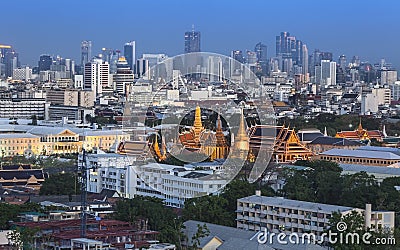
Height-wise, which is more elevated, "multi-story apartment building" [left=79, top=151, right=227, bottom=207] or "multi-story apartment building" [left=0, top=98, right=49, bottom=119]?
"multi-story apartment building" [left=0, top=98, right=49, bottom=119]

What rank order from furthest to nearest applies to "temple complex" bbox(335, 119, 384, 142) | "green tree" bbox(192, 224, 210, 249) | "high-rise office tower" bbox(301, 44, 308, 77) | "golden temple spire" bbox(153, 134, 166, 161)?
"high-rise office tower" bbox(301, 44, 308, 77), "temple complex" bbox(335, 119, 384, 142), "golden temple spire" bbox(153, 134, 166, 161), "green tree" bbox(192, 224, 210, 249)

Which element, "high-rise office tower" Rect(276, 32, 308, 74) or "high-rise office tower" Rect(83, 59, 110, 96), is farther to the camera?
"high-rise office tower" Rect(276, 32, 308, 74)

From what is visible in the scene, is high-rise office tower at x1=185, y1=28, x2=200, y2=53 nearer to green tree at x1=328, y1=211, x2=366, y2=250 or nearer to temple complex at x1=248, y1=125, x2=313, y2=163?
temple complex at x1=248, y1=125, x2=313, y2=163

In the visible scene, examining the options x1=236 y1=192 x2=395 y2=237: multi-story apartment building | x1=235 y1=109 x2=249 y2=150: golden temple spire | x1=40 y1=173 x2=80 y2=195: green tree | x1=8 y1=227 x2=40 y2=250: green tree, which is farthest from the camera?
x1=235 y1=109 x2=249 y2=150: golden temple spire

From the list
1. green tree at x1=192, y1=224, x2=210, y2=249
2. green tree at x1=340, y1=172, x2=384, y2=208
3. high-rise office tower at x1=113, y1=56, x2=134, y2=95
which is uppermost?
high-rise office tower at x1=113, y1=56, x2=134, y2=95

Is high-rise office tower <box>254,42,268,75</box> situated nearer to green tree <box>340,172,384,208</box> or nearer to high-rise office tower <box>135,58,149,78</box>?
high-rise office tower <box>135,58,149,78</box>

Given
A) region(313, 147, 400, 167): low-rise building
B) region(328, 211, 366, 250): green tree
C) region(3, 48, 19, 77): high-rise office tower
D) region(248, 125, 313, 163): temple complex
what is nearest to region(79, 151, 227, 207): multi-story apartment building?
region(248, 125, 313, 163): temple complex

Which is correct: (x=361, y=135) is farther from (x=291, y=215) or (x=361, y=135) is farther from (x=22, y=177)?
(x=291, y=215)

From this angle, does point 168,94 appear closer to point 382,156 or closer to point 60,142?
point 60,142
